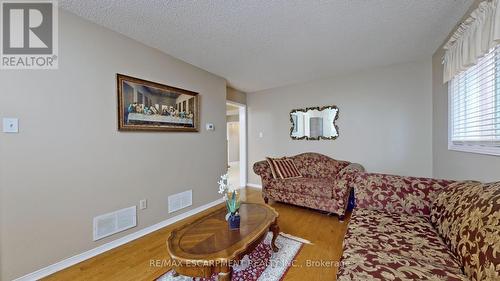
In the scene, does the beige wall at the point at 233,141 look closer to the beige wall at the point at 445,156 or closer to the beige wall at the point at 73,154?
the beige wall at the point at 73,154

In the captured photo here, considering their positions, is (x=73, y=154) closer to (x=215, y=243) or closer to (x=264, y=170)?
(x=215, y=243)

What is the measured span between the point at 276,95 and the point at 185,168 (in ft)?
8.49

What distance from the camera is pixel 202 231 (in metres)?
1.52

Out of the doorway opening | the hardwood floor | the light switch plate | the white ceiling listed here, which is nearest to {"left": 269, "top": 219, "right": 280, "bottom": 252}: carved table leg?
the hardwood floor

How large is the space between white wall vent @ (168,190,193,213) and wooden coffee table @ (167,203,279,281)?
1117 mm

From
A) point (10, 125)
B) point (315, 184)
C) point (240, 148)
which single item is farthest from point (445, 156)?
point (10, 125)

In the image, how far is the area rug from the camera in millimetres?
1549

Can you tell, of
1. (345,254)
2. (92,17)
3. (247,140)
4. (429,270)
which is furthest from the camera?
(247,140)

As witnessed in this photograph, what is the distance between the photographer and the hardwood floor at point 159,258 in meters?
1.60

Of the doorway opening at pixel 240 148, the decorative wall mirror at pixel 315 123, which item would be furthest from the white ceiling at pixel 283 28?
the doorway opening at pixel 240 148

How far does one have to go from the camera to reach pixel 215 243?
1.34 meters

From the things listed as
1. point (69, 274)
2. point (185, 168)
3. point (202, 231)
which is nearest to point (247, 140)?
point (185, 168)

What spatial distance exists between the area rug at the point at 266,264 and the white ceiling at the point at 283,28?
7.50 ft

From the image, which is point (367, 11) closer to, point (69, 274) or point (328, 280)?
point (328, 280)
